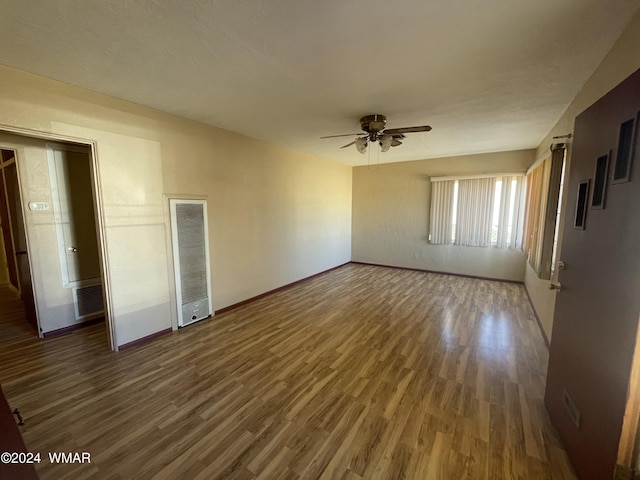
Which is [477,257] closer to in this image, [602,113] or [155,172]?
[602,113]

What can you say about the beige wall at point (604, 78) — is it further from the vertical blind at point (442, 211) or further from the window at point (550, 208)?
the vertical blind at point (442, 211)

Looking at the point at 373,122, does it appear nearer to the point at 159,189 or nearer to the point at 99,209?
the point at 159,189

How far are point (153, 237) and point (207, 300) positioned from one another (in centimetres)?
109

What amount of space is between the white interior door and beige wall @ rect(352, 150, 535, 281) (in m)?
4.29

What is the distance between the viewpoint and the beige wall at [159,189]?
228 cm

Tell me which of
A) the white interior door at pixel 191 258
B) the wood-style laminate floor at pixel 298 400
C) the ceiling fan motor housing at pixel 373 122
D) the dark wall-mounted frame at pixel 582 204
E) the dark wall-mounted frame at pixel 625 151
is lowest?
the wood-style laminate floor at pixel 298 400

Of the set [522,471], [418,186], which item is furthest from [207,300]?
[418,186]

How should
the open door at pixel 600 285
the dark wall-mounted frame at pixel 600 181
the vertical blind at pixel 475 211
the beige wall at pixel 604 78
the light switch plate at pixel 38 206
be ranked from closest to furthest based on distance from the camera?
the open door at pixel 600 285
the dark wall-mounted frame at pixel 600 181
the beige wall at pixel 604 78
the light switch plate at pixel 38 206
the vertical blind at pixel 475 211

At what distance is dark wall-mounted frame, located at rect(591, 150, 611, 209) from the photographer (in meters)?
1.35

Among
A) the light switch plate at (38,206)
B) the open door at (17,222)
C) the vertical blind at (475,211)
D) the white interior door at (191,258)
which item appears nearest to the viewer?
the light switch plate at (38,206)

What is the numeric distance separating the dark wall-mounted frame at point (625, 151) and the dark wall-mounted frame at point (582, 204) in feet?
0.96

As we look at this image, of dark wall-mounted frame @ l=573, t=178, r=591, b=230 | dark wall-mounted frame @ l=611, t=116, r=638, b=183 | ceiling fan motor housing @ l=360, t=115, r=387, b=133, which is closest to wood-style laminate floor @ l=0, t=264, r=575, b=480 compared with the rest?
dark wall-mounted frame @ l=573, t=178, r=591, b=230

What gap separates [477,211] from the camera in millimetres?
5176

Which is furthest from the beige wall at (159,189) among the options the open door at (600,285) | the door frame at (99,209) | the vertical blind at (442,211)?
the open door at (600,285)
